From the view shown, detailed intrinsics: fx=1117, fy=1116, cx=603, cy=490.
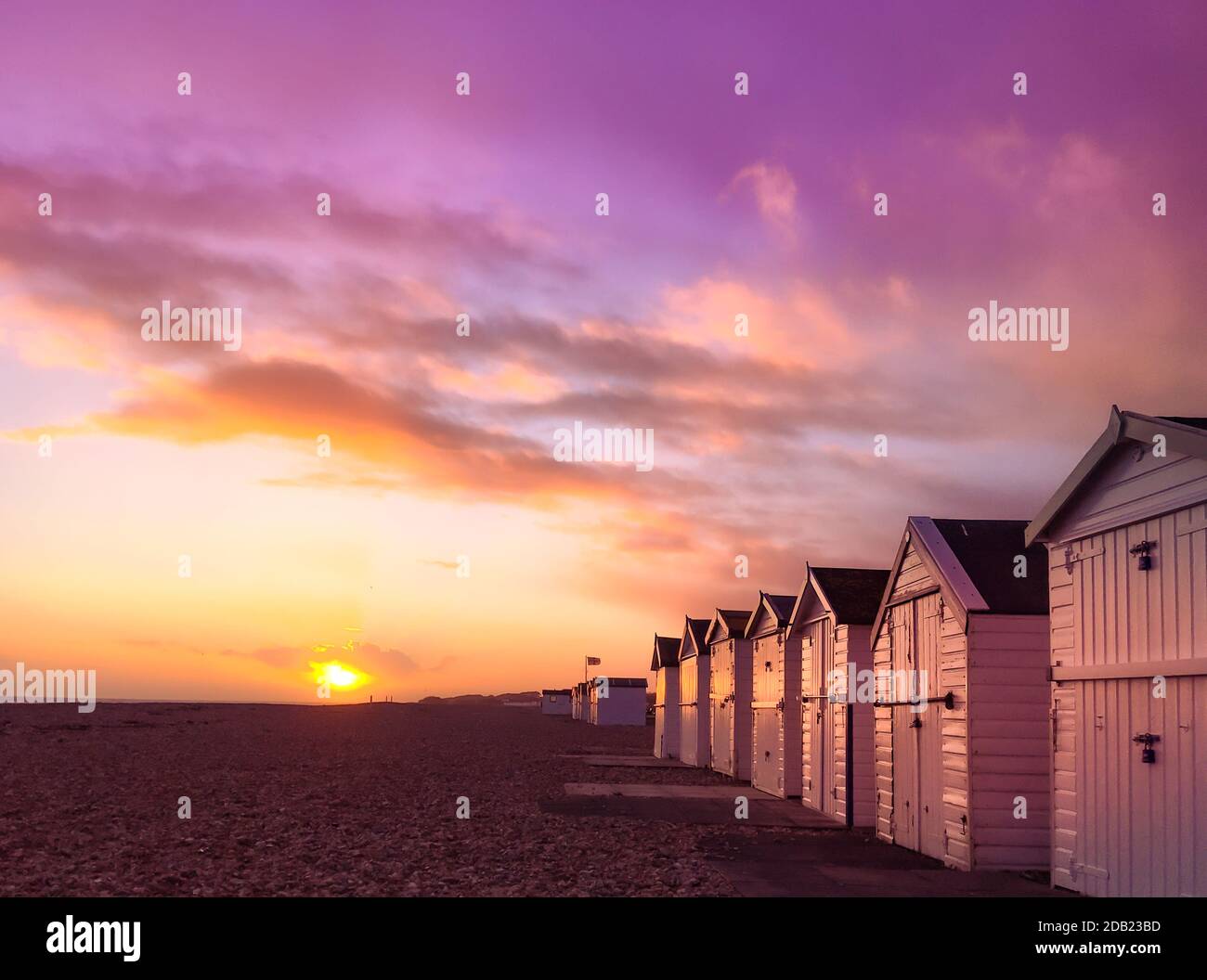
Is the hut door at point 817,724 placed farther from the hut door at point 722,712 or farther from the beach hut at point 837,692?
the hut door at point 722,712

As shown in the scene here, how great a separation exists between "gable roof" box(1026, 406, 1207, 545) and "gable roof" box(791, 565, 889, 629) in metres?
8.48

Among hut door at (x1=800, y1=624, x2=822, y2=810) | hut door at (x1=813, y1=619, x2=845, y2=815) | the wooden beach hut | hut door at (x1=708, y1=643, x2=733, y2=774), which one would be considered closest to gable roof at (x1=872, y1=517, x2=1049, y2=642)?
hut door at (x1=813, y1=619, x2=845, y2=815)

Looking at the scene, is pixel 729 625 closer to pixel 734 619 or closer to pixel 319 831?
pixel 734 619

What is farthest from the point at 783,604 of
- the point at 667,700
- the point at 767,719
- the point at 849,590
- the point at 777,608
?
the point at 667,700

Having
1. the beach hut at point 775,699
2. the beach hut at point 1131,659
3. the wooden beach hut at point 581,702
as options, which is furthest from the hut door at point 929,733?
the wooden beach hut at point 581,702

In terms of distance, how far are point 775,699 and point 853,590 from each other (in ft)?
20.7

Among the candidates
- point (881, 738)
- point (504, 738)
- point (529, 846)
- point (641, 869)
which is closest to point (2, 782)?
A: point (529, 846)

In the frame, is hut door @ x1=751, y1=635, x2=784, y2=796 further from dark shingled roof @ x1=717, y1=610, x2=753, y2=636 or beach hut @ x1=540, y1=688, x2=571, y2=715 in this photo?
beach hut @ x1=540, y1=688, x2=571, y2=715

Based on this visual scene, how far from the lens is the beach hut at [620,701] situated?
293 feet

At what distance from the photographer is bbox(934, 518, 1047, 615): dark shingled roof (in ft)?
54.4

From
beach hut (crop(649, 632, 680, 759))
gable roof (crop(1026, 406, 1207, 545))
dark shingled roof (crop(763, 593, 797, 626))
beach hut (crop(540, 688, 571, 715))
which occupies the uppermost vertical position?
gable roof (crop(1026, 406, 1207, 545))
